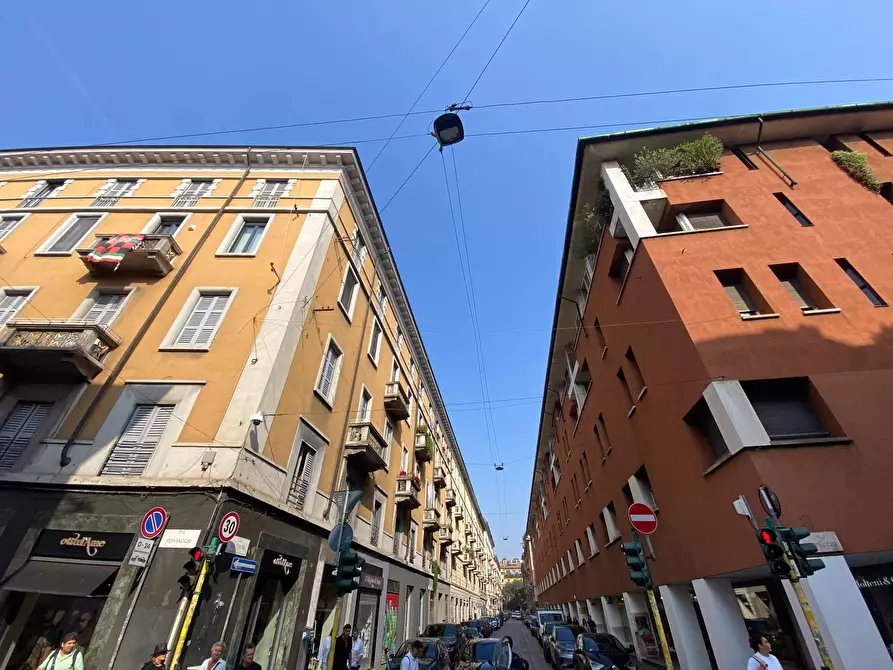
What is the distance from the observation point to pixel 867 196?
40.5ft

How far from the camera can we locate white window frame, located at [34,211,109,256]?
14.2 metres

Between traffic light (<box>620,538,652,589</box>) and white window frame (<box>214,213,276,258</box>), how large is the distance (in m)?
14.4

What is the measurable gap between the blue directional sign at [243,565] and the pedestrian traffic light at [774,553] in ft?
33.9

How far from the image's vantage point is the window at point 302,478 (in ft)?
38.9

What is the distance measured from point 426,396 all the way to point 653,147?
22.6 m

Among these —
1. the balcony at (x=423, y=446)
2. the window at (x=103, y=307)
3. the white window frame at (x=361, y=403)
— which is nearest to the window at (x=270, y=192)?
the window at (x=103, y=307)

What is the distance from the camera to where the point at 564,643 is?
1466cm

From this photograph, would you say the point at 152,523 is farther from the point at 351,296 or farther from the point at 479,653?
the point at 351,296

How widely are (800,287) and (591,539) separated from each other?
1659 centimetres

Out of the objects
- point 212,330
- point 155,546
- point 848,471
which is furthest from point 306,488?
point 848,471

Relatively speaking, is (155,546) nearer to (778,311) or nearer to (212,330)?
(212,330)

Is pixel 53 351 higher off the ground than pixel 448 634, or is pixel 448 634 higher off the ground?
pixel 53 351

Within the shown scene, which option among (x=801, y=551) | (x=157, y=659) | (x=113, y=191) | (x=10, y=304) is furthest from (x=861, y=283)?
(x=113, y=191)

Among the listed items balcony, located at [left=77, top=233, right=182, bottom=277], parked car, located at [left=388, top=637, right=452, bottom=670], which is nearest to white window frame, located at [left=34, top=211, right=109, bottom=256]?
balcony, located at [left=77, top=233, right=182, bottom=277]
